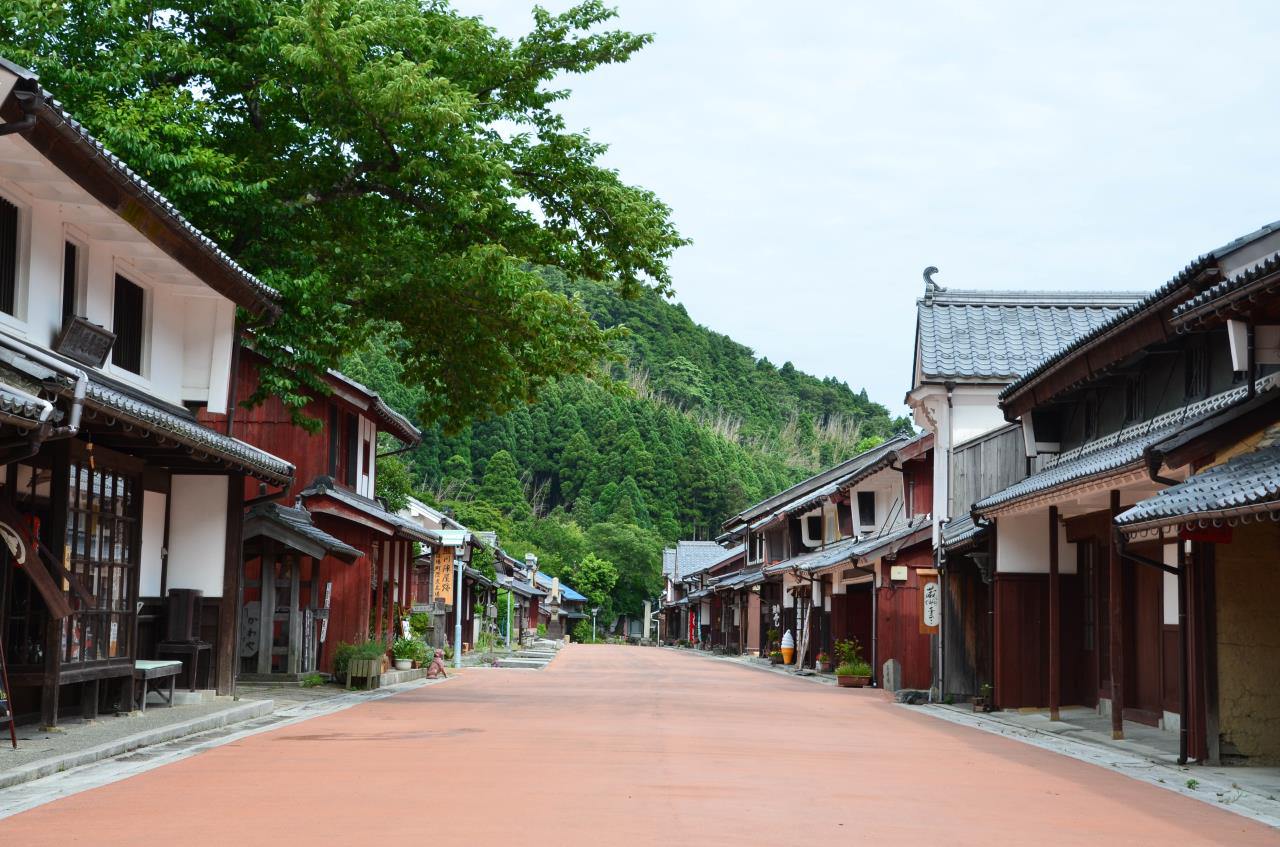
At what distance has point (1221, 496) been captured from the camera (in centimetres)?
1073

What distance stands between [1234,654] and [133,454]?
39.4 feet

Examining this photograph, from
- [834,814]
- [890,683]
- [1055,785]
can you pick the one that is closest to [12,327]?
[834,814]

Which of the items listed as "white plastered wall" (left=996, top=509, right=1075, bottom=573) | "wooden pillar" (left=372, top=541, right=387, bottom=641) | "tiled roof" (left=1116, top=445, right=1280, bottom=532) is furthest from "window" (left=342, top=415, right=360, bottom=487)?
"tiled roof" (left=1116, top=445, right=1280, bottom=532)

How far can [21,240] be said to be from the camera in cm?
1324

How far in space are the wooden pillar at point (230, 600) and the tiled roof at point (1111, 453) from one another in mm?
10269

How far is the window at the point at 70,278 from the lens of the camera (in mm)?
14406

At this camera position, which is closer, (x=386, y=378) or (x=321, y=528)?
(x=321, y=528)

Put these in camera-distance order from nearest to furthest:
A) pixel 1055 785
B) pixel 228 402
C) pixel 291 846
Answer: pixel 291 846 < pixel 1055 785 < pixel 228 402

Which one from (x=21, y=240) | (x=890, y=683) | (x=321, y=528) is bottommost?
(x=890, y=683)

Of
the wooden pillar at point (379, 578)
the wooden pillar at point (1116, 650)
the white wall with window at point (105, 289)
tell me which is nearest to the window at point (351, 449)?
the wooden pillar at point (379, 578)

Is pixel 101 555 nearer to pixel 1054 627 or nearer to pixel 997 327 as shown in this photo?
pixel 1054 627

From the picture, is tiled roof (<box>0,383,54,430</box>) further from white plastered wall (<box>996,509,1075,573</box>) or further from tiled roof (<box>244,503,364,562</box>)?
white plastered wall (<box>996,509,1075,573</box>)

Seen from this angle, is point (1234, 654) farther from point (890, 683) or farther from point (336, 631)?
point (336, 631)

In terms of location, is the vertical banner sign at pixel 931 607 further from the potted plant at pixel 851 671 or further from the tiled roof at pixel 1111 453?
the potted plant at pixel 851 671
